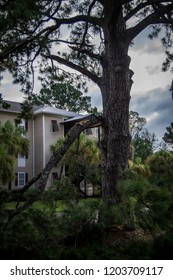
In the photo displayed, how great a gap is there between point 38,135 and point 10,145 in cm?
195

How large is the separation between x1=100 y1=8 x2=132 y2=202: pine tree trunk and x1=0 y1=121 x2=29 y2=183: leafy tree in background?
7960 mm

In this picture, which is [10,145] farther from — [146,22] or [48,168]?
[48,168]

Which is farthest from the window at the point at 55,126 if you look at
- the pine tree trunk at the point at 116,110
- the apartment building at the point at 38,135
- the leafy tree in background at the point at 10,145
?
the pine tree trunk at the point at 116,110

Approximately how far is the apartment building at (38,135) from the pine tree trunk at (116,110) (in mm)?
9050

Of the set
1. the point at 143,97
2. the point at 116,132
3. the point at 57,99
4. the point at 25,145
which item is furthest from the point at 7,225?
the point at 57,99

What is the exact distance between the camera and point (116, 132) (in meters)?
5.18

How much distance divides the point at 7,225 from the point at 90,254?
741 millimetres

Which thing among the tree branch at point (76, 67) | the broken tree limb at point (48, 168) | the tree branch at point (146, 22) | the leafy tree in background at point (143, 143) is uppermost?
the tree branch at point (146, 22)

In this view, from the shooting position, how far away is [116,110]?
521cm

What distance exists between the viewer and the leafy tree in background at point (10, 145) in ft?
41.4

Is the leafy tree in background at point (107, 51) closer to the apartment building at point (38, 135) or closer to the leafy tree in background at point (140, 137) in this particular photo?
the apartment building at point (38, 135)

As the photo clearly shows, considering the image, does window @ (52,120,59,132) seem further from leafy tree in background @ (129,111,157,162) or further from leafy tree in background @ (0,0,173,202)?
leafy tree in background @ (0,0,173,202)

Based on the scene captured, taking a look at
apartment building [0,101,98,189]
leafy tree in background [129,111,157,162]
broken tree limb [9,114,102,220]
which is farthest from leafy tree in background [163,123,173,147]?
leafy tree in background [129,111,157,162]
